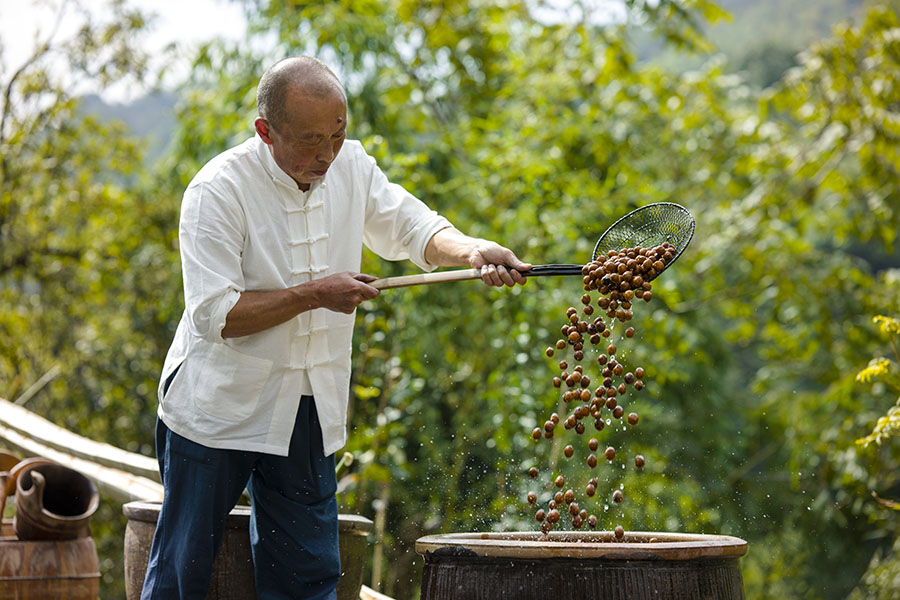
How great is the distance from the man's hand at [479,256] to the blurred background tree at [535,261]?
1.83m

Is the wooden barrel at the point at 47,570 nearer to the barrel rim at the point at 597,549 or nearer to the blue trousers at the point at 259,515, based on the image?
the blue trousers at the point at 259,515

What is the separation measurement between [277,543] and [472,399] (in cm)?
371

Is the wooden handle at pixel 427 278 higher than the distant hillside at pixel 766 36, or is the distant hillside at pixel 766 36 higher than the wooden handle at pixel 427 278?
the distant hillside at pixel 766 36

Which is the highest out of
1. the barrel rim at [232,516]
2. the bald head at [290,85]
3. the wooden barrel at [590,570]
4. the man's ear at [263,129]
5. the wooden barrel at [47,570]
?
the bald head at [290,85]

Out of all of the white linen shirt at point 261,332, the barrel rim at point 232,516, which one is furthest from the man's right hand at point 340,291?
the barrel rim at point 232,516

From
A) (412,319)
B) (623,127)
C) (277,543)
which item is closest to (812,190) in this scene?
(623,127)

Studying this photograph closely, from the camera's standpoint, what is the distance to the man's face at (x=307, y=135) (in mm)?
2564

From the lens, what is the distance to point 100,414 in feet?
26.9

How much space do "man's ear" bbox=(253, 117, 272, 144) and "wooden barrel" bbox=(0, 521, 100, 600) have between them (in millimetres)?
1735

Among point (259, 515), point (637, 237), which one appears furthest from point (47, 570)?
point (637, 237)

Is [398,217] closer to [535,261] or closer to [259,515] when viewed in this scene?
[259,515]

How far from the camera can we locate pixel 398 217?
9.86 ft

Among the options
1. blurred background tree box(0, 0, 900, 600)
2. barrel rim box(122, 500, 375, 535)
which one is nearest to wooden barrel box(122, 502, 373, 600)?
barrel rim box(122, 500, 375, 535)

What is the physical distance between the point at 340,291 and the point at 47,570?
1.70 metres
